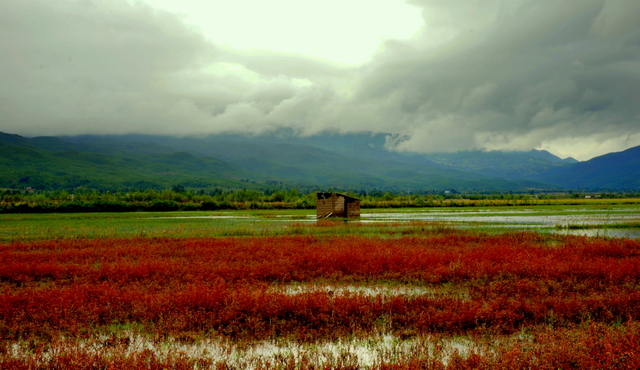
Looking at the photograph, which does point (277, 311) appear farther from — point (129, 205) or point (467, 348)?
point (129, 205)

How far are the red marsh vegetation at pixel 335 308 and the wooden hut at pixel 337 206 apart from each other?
137ft

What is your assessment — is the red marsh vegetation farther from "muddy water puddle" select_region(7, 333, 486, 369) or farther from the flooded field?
the flooded field

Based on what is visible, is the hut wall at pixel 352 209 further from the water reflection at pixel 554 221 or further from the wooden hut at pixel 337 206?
the water reflection at pixel 554 221

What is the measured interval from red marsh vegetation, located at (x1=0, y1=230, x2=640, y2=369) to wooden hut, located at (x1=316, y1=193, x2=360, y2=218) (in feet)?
137

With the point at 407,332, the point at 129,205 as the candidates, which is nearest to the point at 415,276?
the point at 407,332

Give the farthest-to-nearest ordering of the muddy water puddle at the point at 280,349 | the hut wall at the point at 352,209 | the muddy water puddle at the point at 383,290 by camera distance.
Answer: the hut wall at the point at 352,209 → the muddy water puddle at the point at 383,290 → the muddy water puddle at the point at 280,349

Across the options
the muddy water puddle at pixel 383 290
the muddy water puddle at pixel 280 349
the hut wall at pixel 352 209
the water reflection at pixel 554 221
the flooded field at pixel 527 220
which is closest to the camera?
the muddy water puddle at pixel 280 349

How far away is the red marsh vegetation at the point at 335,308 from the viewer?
923 cm

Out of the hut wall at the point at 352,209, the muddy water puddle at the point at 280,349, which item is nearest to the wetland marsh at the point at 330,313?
the muddy water puddle at the point at 280,349

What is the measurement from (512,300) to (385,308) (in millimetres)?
4316

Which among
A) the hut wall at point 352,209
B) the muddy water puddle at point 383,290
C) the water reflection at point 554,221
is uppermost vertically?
the hut wall at point 352,209

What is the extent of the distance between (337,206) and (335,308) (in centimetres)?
5284

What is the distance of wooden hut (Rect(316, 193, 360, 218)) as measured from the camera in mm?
65125

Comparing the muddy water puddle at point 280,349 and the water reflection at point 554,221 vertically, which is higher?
the muddy water puddle at point 280,349
